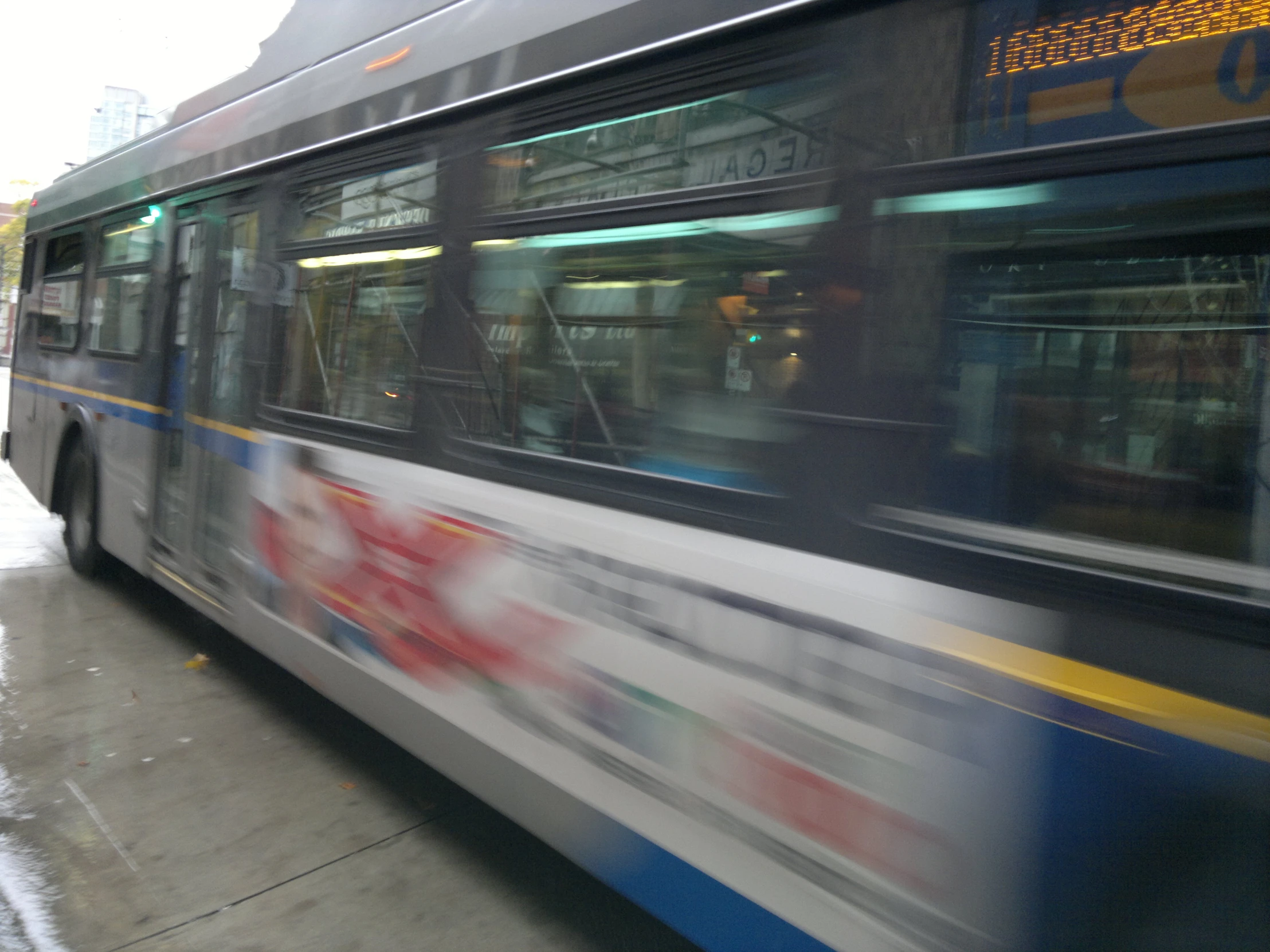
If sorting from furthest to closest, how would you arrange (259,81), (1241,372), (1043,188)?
(259,81) < (1043,188) < (1241,372)

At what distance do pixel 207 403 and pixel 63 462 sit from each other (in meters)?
2.96

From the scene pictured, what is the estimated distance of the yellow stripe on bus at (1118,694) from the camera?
168 cm

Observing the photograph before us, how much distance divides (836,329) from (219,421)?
13.1ft

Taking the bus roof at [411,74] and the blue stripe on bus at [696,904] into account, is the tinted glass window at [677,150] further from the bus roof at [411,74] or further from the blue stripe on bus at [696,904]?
the blue stripe on bus at [696,904]

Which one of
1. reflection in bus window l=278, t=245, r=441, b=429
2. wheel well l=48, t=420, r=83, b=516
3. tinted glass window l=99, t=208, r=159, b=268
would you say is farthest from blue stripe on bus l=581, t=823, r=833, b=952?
wheel well l=48, t=420, r=83, b=516

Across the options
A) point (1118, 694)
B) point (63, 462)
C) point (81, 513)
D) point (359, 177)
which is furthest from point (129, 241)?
point (1118, 694)

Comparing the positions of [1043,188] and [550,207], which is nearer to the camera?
[1043,188]

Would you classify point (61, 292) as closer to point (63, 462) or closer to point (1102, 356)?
point (63, 462)

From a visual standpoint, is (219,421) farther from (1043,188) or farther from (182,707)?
(1043,188)

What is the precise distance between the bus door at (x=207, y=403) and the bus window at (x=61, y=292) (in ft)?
6.84

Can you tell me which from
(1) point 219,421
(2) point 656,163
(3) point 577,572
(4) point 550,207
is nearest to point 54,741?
(1) point 219,421

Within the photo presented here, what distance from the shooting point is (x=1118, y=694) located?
1.82 m

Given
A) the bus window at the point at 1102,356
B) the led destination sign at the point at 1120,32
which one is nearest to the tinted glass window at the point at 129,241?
the bus window at the point at 1102,356

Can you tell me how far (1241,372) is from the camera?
1.75m
